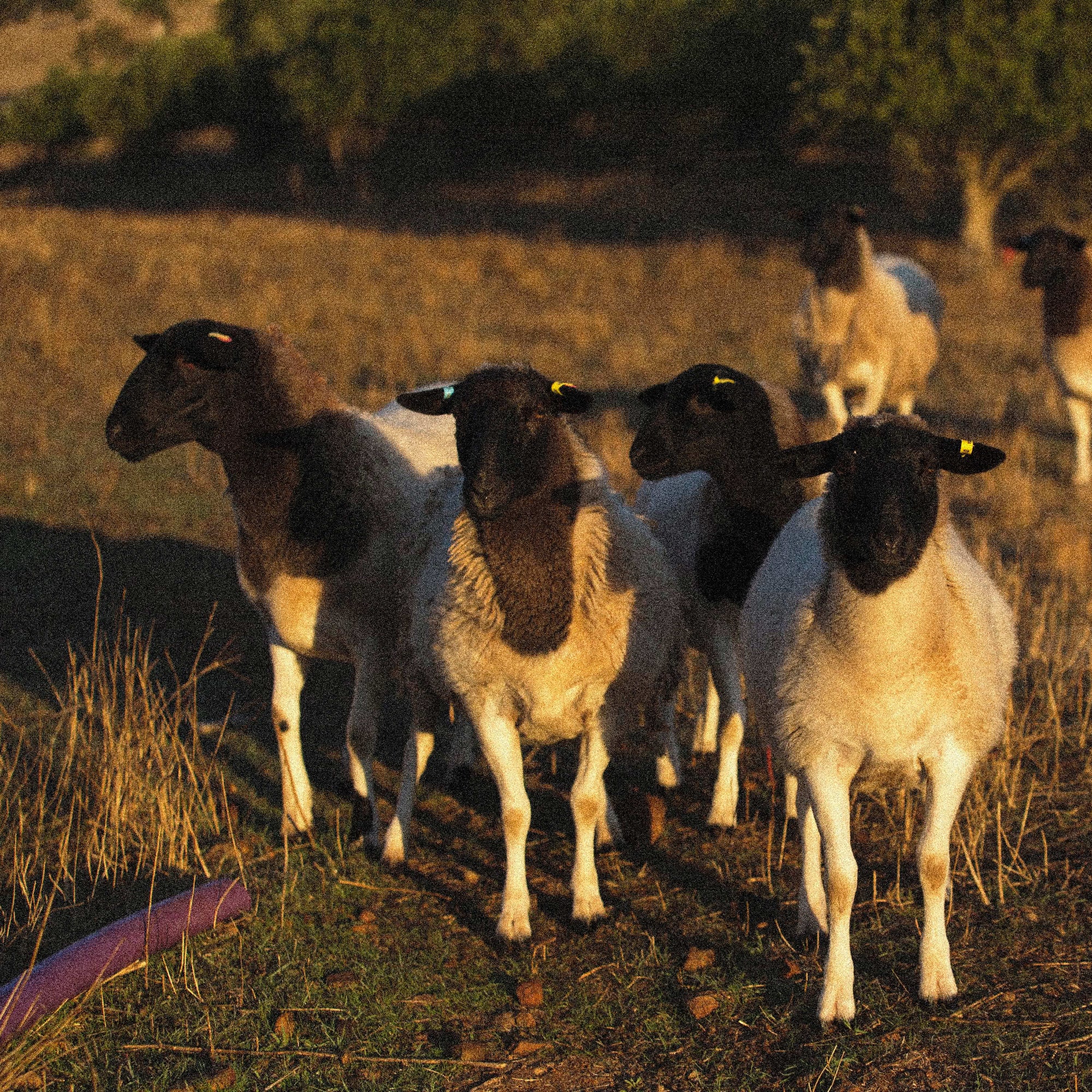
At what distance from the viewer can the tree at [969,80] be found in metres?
25.4

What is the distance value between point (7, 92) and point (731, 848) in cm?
9463

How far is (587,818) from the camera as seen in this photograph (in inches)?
210

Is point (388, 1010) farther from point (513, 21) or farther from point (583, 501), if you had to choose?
point (513, 21)

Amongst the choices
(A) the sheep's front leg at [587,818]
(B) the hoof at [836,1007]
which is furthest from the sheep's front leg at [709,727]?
(B) the hoof at [836,1007]

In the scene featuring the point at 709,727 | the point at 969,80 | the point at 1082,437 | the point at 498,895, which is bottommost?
the point at 498,895

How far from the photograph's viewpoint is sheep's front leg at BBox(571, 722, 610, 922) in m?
5.21

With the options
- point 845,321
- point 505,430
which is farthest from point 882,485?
point 845,321

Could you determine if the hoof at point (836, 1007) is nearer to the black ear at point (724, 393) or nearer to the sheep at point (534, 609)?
the sheep at point (534, 609)

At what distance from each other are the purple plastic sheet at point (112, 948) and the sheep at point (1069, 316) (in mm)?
8364

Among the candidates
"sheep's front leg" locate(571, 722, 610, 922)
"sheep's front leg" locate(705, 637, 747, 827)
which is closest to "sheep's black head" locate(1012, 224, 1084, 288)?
"sheep's front leg" locate(705, 637, 747, 827)

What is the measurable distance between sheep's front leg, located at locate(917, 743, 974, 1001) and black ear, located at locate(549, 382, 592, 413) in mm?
1922

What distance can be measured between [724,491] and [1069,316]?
643cm

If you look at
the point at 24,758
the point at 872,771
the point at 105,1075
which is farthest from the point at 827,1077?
the point at 24,758

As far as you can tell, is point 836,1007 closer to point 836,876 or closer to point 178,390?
point 836,876
